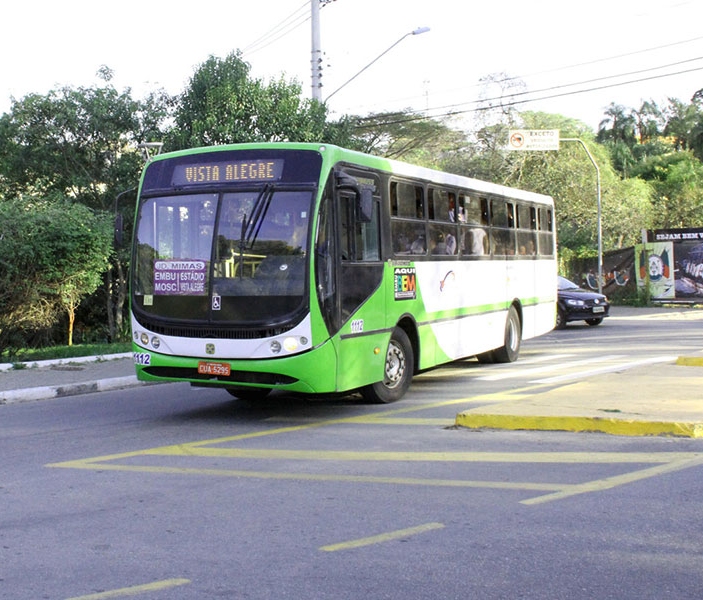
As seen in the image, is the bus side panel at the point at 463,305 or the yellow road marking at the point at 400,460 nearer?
the yellow road marking at the point at 400,460

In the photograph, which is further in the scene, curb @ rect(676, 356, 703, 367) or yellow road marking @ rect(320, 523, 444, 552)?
curb @ rect(676, 356, 703, 367)

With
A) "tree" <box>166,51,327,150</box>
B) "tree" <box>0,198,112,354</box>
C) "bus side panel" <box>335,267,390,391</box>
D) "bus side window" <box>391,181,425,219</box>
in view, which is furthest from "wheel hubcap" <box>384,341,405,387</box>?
"tree" <box>166,51,327,150</box>

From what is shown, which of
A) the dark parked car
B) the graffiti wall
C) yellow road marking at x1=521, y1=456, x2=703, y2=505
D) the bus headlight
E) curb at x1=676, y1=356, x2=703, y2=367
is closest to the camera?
yellow road marking at x1=521, y1=456, x2=703, y2=505

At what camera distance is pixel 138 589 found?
170 inches

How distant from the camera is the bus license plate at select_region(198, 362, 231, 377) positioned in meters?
9.02

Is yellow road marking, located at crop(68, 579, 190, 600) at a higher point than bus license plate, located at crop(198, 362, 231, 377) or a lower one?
lower

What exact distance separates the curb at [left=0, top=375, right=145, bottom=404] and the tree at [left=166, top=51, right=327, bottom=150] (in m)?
10.1

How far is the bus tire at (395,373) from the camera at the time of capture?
1041 cm

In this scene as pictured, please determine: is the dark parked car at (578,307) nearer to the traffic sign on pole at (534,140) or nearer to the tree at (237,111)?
the traffic sign on pole at (534,140)

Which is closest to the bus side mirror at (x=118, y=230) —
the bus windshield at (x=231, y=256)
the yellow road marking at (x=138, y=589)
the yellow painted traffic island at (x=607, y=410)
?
the bus windshield at (x=231, y=256)

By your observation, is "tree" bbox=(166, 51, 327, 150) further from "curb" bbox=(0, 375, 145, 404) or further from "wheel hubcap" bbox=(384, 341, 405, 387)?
"wheel hubcap" bbox=(384, 341, 405, 387)

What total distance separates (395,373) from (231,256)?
2877 mm

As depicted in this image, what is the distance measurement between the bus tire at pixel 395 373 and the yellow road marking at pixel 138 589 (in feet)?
19.6

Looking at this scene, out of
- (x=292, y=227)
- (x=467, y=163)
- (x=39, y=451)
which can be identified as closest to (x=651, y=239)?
(x=467, y=163)
